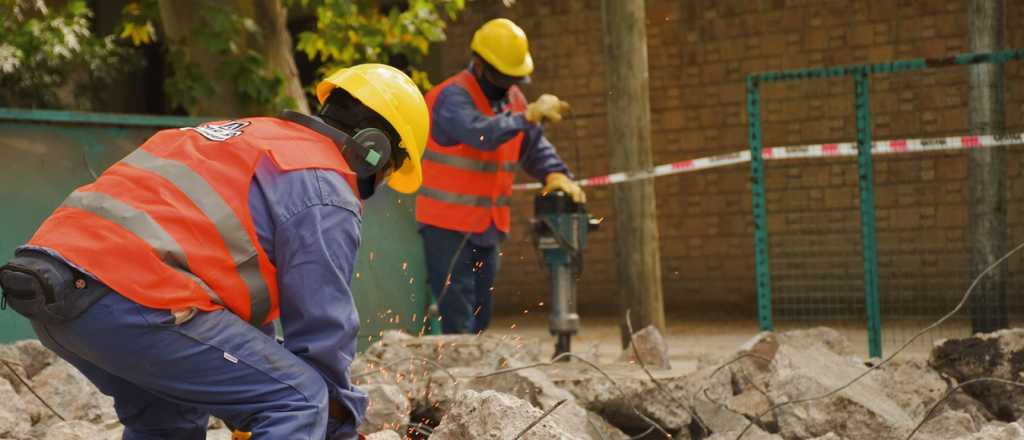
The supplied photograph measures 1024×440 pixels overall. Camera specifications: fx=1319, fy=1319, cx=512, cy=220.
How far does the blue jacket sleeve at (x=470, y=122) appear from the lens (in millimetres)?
6887

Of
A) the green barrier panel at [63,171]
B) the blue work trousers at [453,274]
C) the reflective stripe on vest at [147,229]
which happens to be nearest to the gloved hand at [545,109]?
the blue work trousers at [453,274]

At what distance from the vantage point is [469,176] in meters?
7.14

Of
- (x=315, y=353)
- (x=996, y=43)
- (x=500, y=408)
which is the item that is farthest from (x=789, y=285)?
(x=315, y=353)

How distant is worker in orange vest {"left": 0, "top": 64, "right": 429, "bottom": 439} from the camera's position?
3203mm

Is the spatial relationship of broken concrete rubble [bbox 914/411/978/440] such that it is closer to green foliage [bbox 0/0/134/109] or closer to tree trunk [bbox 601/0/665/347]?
tree trunk [bbox 601/0/665/347]

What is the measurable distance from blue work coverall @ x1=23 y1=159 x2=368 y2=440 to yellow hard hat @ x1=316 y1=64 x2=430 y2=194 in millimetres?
361

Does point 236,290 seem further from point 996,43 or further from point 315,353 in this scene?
point 996,43

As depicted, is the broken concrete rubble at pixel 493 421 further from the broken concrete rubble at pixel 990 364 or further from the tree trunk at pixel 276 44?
the tree trunk at pixel 276 44

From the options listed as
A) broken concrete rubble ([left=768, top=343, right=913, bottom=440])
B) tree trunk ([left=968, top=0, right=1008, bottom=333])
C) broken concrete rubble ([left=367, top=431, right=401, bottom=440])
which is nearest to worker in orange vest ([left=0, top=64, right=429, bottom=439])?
broken concrete rubble ([left=367, top=431, right=401, bottom=440])

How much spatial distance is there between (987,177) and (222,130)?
5664 mm

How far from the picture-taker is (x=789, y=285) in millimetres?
9102

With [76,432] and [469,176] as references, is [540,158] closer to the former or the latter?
[469,176]

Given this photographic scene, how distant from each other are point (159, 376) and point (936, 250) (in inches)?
260

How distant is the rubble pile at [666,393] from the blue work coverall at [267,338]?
150 cm
